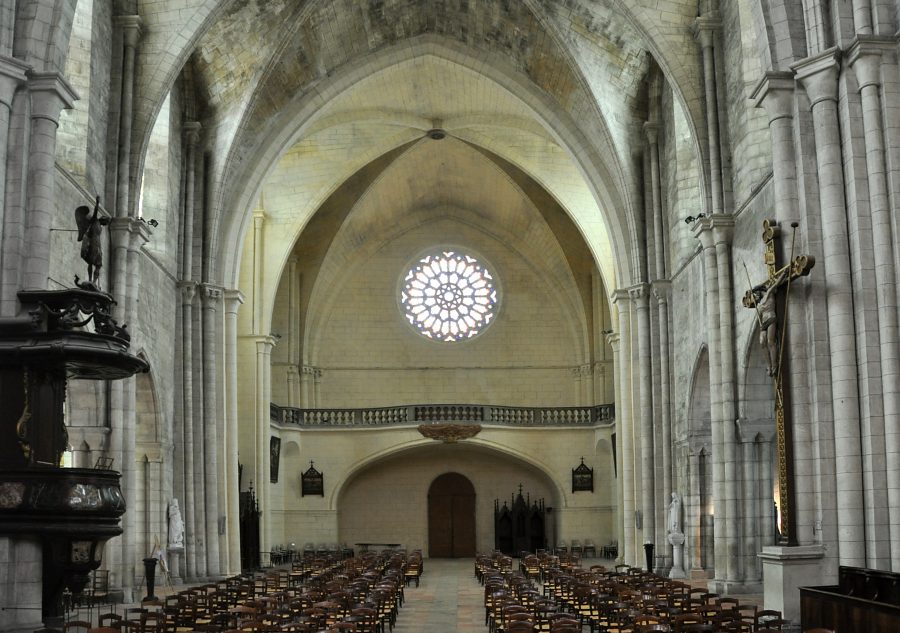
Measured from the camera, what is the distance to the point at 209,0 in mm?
23156

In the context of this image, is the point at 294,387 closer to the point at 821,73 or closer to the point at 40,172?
the point at 40,172

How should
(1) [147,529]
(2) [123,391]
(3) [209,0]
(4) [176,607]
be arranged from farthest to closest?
(1) [147,529], (3) [209,0], (2) [123,391], (4) [176,607]

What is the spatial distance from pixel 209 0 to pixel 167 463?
1008cm

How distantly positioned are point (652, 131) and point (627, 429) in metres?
8.18

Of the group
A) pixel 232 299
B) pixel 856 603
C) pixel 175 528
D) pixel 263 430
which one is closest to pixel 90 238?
pixel 856 603

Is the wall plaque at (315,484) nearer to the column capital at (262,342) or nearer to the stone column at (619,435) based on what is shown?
the column capital at (262,342)

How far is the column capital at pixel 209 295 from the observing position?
28406mm

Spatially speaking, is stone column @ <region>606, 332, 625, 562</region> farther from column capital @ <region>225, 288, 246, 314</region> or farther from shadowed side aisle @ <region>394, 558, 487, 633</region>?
column capital @ <region>225, 288, 246, 314</region>

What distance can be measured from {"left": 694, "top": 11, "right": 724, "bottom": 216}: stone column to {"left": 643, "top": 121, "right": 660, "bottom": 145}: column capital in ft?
15.1

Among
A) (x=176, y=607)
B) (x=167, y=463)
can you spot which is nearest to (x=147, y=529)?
(x=167, y=463)

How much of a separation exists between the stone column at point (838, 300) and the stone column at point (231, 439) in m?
17.7

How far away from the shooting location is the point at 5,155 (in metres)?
15.2

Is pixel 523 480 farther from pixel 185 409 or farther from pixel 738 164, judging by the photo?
pixel 738 164

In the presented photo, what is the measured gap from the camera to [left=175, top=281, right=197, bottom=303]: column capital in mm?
27688
